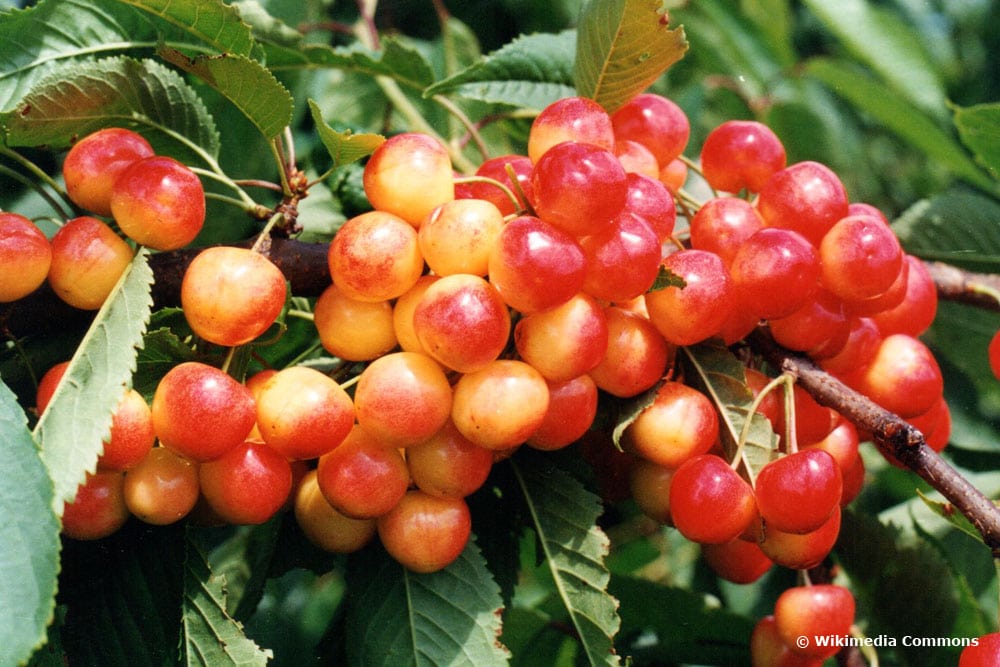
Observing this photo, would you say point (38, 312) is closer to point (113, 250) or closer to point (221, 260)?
point (113, 250)

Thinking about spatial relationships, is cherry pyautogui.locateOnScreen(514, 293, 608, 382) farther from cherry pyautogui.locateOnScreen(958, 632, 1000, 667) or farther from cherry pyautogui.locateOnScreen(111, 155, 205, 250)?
cherry pyautogui.locateOnScreen(958, 632, 1000, 667)

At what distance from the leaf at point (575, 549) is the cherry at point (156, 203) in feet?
1.85

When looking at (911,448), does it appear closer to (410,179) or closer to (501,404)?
(501,404)

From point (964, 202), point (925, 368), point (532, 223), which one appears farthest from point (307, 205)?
A: point (964, 202)

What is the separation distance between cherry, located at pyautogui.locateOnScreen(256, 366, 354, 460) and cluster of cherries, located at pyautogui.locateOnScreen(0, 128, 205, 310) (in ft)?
0.74

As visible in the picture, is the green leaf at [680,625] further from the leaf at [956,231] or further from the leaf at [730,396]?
the leaf at [956,231]

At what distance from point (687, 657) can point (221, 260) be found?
1198 millimetres

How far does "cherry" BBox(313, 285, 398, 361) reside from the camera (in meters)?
1.06

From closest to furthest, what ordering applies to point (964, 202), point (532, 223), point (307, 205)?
1. point (532, 223)
2. point (307, 205)
3. point (964, 202)

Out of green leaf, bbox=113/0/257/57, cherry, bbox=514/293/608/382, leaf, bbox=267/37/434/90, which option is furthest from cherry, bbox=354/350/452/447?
leaf, bbox=267/37/434/90

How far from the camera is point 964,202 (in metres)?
1.86

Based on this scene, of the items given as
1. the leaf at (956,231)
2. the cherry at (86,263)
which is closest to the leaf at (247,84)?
the cherry at (86,263)

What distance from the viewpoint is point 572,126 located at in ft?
3.58

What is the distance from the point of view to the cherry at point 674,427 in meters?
1.10
